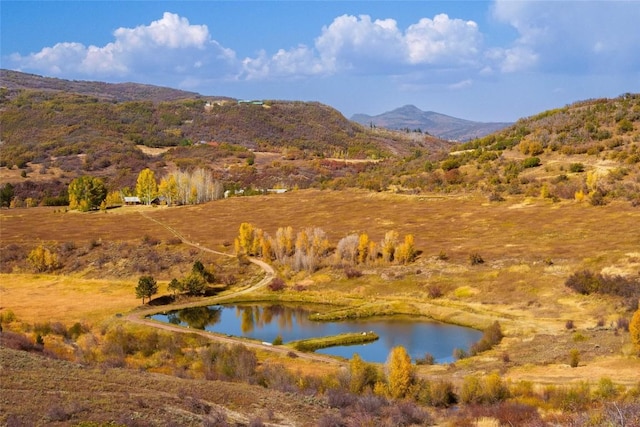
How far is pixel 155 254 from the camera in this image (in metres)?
89.3

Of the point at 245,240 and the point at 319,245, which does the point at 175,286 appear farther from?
the point at 319,245

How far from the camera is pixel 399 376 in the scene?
36.8 metres

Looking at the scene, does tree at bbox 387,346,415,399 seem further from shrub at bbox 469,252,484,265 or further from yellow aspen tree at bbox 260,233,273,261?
yellow aspen tree at bbox 260,233,273,261

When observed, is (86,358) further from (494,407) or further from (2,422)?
(494,407)

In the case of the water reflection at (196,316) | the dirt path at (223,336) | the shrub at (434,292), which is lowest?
the water reflection at (196,316)

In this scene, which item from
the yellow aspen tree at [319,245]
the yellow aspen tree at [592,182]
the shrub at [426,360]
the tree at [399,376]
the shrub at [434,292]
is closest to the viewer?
the tree at [399,376]

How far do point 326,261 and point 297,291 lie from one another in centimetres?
862

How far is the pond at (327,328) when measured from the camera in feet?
171

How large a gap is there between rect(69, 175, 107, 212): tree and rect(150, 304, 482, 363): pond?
78.9 m

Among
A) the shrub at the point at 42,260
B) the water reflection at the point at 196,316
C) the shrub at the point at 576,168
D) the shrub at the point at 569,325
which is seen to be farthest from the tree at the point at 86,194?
the shrub at the point at 569,325

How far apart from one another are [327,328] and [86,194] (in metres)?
94.9

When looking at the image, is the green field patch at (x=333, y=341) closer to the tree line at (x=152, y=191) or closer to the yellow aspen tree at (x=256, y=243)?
the yellow aspen tree at (x=256, y=243)

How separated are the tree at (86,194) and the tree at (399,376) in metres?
114

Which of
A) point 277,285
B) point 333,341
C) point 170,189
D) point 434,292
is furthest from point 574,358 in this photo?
point 170,189
